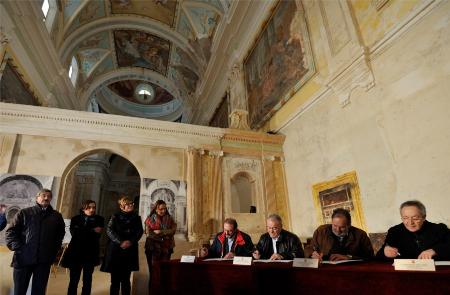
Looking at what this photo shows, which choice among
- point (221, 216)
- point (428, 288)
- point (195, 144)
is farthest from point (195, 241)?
point (428, 288)

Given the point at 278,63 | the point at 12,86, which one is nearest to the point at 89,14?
the point at 12,86

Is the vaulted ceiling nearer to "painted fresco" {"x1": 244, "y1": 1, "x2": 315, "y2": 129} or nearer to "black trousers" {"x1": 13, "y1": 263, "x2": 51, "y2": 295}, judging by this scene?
"painted fresco" {"x1": 244, "y1": 1, "x2": 315, "y2": 129}

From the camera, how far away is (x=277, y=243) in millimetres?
3652

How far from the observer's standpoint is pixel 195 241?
7145 millimetres

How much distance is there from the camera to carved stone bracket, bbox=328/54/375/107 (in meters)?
5.93

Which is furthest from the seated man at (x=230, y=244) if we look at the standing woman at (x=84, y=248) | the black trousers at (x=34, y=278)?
the black trousers at (x=34, y=278)

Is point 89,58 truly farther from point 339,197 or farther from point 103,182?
point 339,197

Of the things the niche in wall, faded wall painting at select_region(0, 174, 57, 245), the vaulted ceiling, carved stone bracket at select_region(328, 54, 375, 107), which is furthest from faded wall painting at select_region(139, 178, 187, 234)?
the vaulted ceiling

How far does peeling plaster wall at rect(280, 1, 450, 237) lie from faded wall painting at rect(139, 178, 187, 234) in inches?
135

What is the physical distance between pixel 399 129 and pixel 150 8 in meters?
14.3

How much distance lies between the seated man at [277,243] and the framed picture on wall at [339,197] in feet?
9.60

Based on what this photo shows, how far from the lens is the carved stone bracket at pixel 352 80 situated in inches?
233

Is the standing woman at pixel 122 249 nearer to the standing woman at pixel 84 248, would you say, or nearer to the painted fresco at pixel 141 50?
the standing woman at pixel 84 248

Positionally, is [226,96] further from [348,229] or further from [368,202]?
[348,229]
